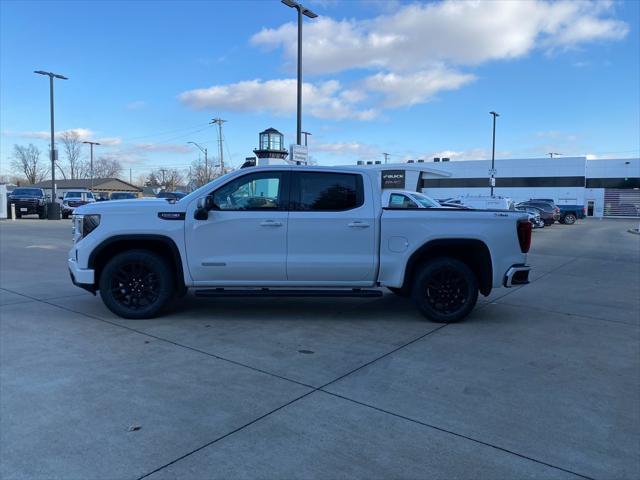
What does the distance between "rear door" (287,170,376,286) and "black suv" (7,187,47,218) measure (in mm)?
30283

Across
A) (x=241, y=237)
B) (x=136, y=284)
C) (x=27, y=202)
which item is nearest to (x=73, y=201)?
(x=27, y=202)

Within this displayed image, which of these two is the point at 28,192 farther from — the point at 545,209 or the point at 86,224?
the point at 545,209

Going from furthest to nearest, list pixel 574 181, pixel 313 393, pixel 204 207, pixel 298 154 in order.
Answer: pixel 574 181, pixel 298 154, pixel 204 207, pixel 313 393

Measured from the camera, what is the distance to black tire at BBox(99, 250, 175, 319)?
6.23 m

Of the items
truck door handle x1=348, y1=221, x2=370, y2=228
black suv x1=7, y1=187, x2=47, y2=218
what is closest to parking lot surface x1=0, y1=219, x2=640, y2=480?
truck door handle x1=348, y1=221, x2=370, y2=228

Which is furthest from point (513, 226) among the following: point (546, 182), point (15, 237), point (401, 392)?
point (546, 182)

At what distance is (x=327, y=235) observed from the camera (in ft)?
20.4

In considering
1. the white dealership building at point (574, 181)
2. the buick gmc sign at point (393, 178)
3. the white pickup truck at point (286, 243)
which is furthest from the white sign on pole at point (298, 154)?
the white dealership building at point (574, 181)

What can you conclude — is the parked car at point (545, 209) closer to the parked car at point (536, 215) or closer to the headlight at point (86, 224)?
the parked car at point (536, 215)

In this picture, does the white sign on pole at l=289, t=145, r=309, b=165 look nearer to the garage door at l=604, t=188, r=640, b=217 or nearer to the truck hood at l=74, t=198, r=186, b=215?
the truck hood at l=74, t=198, r=186, b=215

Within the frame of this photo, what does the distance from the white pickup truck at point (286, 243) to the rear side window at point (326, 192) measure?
13 millimetres

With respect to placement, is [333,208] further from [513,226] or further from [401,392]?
[401,392]

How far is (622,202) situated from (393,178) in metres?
26.5

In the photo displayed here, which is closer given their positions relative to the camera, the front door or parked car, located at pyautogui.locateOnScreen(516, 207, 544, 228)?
the front door
